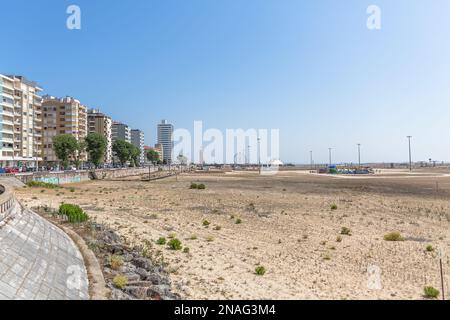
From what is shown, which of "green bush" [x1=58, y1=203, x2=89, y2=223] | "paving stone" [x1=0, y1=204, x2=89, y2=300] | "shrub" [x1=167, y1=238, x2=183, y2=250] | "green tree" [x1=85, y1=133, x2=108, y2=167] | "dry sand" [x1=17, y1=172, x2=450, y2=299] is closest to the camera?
"paving stone" [x1=0, y1=204, x2=89, y2=300]

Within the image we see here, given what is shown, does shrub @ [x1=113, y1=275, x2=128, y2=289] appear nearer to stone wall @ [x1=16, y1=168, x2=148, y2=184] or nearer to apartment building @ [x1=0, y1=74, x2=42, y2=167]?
stone wall @ [x1=16, y1=168, x2=148, y2=184]

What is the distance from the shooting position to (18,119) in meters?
103

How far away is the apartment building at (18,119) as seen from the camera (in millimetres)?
93875

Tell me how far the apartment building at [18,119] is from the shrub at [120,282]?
86324 millimetres

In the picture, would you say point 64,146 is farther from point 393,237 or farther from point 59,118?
point 393,237

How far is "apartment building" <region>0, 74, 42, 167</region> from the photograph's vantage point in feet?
308

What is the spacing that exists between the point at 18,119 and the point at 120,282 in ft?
360

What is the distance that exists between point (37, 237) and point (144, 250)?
5781 millimetres

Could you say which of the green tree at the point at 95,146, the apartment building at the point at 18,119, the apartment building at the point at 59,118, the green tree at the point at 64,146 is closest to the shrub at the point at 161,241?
the apartment building at the point at 18,119

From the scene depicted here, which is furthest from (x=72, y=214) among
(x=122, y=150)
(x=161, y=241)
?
(x=122, y=150)

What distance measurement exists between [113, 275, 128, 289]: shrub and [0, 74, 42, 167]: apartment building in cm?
8632

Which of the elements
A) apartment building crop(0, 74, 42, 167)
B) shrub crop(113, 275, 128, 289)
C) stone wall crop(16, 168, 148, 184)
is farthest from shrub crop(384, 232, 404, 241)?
apartment building crop(0, 74, 42, 167)
